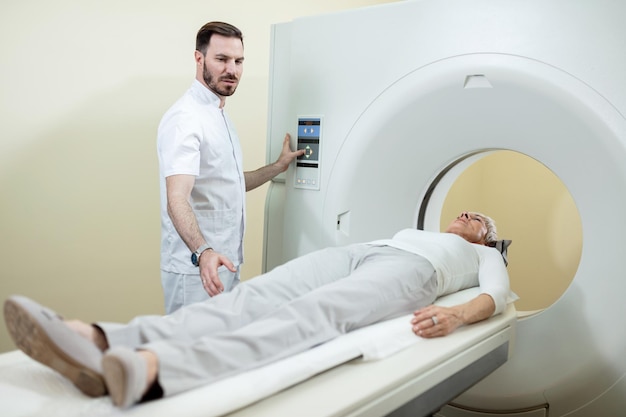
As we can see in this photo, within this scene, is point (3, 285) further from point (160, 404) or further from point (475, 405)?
point (475, 405)

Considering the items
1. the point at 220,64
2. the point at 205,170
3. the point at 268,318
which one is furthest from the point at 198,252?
the point at 220,64

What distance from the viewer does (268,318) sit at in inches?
51.7

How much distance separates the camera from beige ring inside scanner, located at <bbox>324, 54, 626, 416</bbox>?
173cm

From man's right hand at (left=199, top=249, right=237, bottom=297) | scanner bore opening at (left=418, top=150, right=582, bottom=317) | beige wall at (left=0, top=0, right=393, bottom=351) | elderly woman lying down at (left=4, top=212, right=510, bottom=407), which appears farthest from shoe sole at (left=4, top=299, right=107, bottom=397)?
scanner bore opening at (left=418, top=150, right=582, bottom=317)

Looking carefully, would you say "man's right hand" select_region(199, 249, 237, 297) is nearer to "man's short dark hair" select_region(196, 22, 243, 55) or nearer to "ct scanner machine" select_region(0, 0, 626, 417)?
"ct scanner machine" select_region(0, 0, 626, 417)

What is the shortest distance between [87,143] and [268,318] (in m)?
1.43

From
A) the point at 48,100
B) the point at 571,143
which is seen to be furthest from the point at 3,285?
the point at 571,143

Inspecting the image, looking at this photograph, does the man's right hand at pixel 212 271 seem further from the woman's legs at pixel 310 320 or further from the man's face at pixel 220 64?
the man's face at pixel 220 64

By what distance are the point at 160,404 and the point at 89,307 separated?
1.59 metres

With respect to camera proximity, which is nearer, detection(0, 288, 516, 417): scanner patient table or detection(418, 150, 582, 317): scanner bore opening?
detection(0, 288, 516, 417): scanner patient table

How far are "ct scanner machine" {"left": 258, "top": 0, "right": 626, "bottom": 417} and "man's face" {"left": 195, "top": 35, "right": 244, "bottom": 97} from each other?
1.00 ft

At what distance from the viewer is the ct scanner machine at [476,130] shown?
1719 millimetres

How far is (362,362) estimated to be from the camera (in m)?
1.30

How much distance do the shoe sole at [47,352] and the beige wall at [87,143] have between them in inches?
52.2
